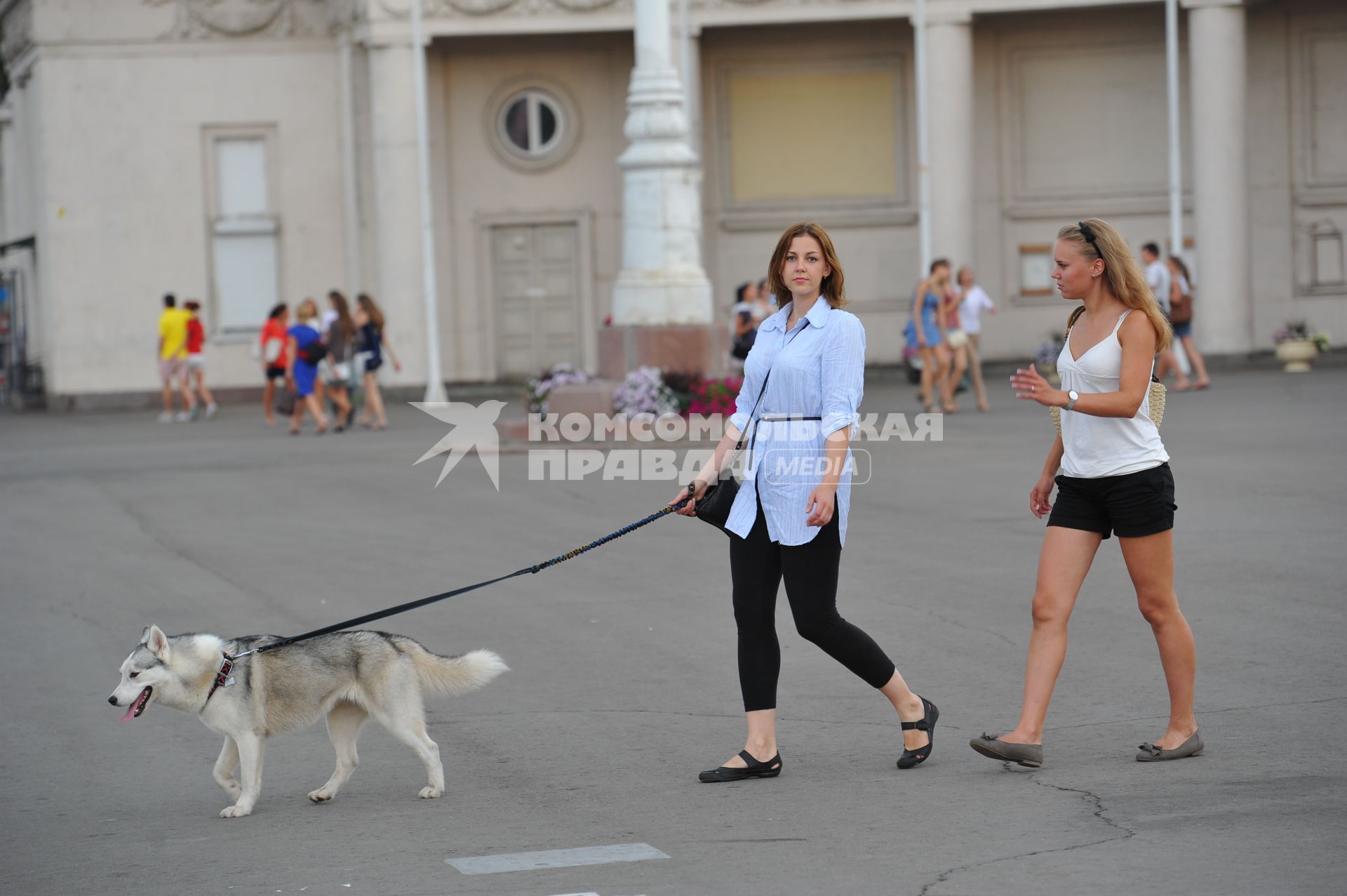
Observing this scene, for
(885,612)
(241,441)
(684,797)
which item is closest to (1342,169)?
(241,441)

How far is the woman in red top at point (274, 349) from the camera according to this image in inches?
941

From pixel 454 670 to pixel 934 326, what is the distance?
15332 mm

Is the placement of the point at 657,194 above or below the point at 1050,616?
above

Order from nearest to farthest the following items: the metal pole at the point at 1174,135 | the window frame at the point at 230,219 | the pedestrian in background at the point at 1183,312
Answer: the pedestrian in background at the point at 1183,312
the metal pole at the point at 1174,135
the window frame at the point at 230,219

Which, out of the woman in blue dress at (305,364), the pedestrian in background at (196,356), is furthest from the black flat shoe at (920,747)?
the pedestrian in background at (196,356)

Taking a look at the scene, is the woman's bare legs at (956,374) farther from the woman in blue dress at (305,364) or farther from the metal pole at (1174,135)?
the woman in blue dress at (305,364)

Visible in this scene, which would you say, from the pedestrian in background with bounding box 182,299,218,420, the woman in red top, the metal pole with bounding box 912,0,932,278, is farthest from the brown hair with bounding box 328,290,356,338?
the metal pole with bounding box 912,0,932,278

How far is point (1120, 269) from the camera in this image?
6.08 meters

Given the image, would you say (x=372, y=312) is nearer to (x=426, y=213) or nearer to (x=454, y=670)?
(x=426, y=213)

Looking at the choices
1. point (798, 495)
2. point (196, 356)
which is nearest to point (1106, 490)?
point (798, 495)

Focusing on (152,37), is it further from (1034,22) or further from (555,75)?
(1034,22)

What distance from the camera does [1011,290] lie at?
1214 inches

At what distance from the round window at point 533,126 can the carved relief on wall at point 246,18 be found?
3.44 m

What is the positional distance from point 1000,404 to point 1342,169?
11.4 meters
